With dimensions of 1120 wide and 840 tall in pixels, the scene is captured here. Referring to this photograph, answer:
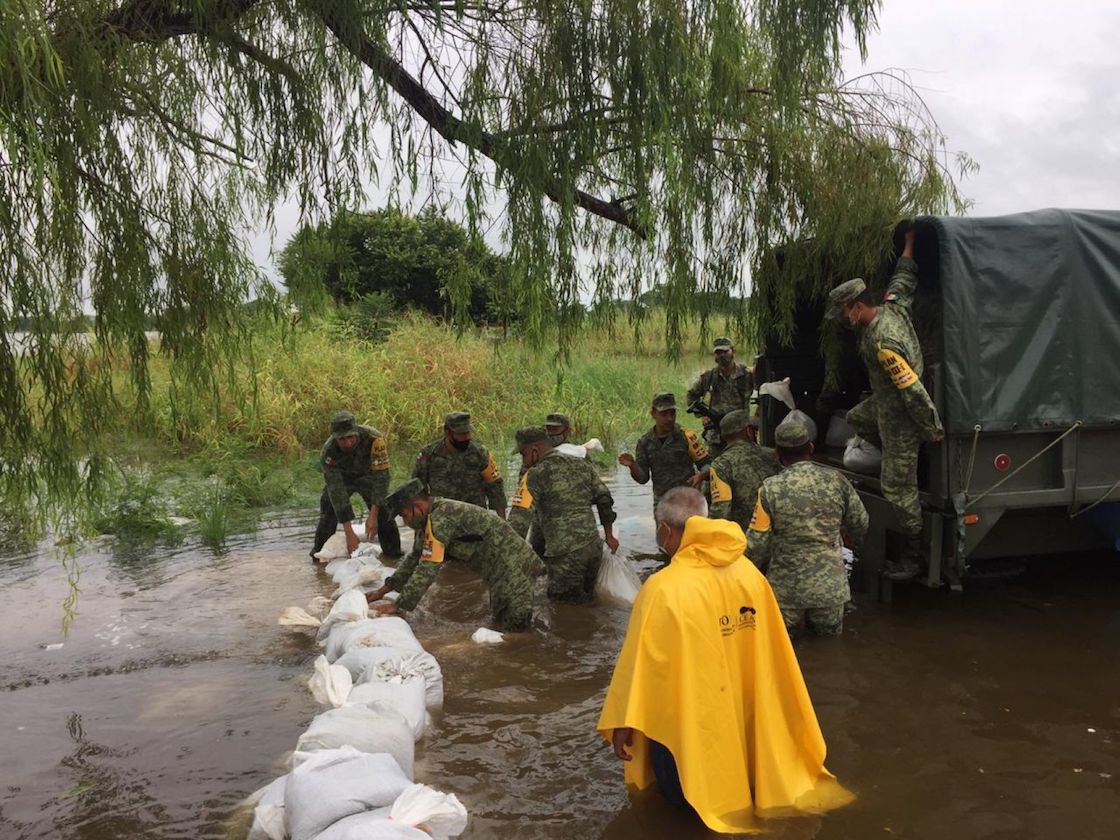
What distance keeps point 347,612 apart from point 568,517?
64.6 inches

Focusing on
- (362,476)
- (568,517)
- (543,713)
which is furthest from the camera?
(362,476)

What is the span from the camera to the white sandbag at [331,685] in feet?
12.7

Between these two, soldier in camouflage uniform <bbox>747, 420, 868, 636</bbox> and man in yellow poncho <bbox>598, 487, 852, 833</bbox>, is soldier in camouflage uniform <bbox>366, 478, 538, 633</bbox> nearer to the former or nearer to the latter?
soldier in camouflage uniform <bbox>747, 420, 868, 636</bbox>

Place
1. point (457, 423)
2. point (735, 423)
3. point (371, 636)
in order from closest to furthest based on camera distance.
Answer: point (371, 636) < point (735, 423) < point (457, 423)

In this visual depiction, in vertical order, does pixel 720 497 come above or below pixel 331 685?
above

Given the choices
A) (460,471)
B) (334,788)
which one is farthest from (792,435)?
(460,471)

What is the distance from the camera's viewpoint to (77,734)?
4.17 meters

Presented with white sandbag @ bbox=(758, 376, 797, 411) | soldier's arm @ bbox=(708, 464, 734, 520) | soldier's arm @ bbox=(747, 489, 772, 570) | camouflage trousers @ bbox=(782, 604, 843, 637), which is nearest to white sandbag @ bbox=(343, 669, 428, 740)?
soldier's arm @ bbox=(747, 489, 772, 570)

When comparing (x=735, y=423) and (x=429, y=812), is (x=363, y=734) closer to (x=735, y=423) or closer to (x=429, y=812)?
(x=429, y=812)

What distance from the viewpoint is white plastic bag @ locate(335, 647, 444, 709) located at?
4145mm

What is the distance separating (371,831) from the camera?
2512mm

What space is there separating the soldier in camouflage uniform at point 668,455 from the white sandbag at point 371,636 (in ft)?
8.96

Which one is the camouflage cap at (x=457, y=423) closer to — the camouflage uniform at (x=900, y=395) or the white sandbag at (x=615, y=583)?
the white sandbag at (x=615, y=583)

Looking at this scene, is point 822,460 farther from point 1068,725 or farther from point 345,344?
point 345,344
